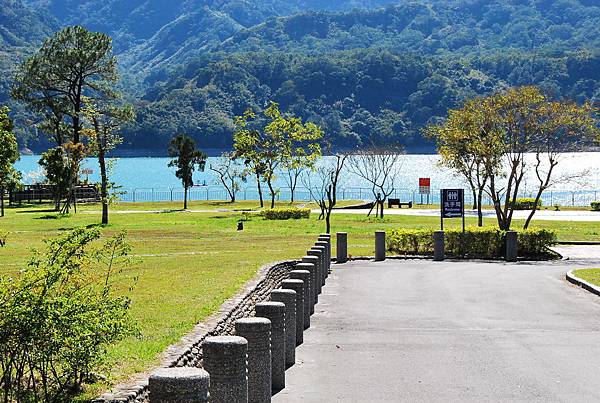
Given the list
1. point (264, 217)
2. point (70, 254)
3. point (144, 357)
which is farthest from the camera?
point (264, 217)

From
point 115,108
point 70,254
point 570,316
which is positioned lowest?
point 570,316

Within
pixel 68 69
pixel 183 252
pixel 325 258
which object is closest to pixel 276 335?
pixel 325 258

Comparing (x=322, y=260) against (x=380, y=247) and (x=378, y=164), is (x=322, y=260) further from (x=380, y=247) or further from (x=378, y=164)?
(x=378, y=164)

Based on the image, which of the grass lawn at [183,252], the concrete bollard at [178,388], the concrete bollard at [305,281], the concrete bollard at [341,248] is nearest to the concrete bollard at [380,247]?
the concrete bollard at [341,248]

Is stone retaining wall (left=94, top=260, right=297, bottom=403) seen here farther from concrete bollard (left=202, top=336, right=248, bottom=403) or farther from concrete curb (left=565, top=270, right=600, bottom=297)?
concrete curb (left=565, top=270, right=600, bottom=297)

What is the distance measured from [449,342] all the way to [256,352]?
18.9ft

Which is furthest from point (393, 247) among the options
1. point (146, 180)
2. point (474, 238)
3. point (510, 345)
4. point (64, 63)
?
point (146, 180)

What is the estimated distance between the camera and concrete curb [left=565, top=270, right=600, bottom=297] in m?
20.3

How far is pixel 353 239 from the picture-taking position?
3506cm

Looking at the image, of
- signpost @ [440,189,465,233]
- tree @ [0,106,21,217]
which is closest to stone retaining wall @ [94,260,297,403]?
tree @ [0,106,21,217]

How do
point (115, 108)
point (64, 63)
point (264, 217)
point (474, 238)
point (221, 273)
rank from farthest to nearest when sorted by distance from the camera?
point (64, 63) → point (115, 108) → point (264, 217) → point (474, 238) → point (221, 273)

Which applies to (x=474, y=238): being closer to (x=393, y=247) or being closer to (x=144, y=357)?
(x=393, y=247)

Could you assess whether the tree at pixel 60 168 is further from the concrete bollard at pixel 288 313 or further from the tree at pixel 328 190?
the concrete bollard at pixel 288 313

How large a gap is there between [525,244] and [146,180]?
138m
